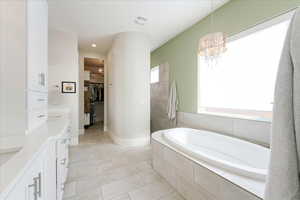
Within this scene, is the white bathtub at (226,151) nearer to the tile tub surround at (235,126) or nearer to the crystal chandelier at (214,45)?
the tile tub surround at (235,126)

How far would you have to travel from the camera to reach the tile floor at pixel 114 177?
1.55 meters

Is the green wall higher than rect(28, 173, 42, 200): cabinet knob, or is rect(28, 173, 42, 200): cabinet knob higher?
the green wall

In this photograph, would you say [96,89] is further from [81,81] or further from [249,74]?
[249,74]

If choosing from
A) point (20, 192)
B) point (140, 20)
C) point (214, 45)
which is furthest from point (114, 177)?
point (140, 20)

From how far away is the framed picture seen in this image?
3215 millimetres

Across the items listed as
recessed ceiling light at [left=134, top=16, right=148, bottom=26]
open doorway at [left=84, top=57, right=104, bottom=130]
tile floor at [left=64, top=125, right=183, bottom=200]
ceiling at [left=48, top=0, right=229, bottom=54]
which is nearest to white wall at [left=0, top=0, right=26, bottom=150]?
tile floor at [left=64, top=125, right=183, bottom=200]

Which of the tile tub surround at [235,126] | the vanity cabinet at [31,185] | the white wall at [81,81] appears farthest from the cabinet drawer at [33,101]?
the white wall at [81,81]

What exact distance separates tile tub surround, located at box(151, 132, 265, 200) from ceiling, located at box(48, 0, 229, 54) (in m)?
2.29

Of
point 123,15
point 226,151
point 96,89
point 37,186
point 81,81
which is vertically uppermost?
point 123,15

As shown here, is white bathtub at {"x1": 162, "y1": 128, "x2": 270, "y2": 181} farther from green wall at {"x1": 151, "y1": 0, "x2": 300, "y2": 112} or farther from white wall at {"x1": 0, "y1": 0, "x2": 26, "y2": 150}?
white wall at {"x1": 0, "y1": 0, "x2": 26, "y2": 150}

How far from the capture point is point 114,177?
6.25 ft

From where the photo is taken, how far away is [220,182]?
3.60ft

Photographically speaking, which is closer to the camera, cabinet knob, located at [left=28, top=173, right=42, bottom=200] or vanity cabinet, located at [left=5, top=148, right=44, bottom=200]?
vanity cabinet, located at [left=5, top=148, right=44, bottom=200]

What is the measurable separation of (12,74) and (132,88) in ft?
7.93
